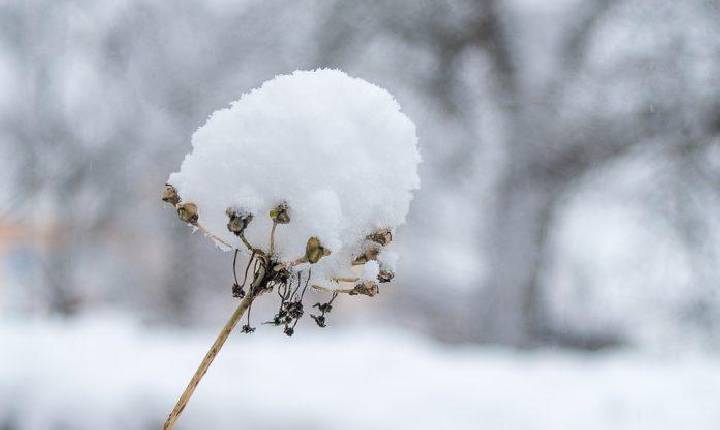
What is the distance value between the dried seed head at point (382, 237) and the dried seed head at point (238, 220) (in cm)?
8

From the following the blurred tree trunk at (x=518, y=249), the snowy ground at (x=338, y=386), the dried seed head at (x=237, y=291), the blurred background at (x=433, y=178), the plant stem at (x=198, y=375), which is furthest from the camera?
the blurred tree trunk at (x=518, y=249)

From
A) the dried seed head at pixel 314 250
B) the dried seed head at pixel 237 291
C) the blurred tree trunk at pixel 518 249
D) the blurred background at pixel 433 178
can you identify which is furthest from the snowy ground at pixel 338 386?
the dried seed head at pixel 314 250

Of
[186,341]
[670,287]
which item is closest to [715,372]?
[670,287]

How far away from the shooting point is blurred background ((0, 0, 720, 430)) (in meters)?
3.37

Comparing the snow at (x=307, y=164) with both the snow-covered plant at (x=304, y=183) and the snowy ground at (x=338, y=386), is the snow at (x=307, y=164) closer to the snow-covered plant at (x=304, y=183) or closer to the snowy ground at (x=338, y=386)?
the snow-covered plant at (x=304, y=183)

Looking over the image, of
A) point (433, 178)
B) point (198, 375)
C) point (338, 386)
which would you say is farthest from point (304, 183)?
point (433, 178)

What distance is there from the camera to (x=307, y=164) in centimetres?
46

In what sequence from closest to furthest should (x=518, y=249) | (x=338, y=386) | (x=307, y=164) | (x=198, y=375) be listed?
(x=198, y=375), (x=307, y=164), (x=338, y=386), (x=518, y=249)

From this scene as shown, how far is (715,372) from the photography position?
2.91 metres

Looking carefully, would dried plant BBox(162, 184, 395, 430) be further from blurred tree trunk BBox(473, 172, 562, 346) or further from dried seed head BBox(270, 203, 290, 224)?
blurred tree trunk BBox(473, 172, 562, 346)

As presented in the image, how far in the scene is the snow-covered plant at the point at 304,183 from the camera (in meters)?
0.43

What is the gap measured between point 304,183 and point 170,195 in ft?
0.28

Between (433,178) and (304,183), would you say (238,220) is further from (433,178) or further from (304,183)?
(433,178)

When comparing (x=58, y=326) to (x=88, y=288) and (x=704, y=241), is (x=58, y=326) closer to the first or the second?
(x=88, y=288)
